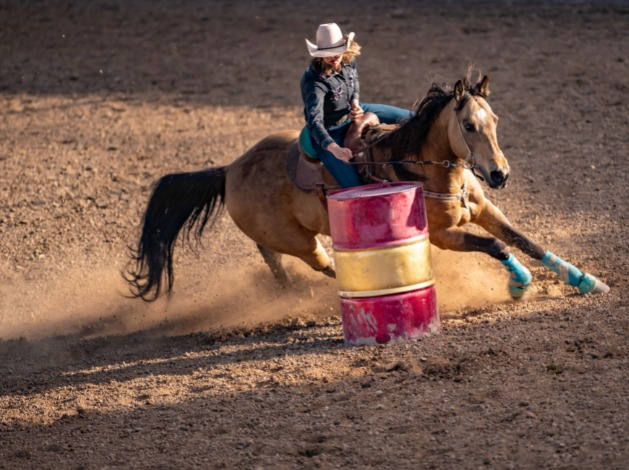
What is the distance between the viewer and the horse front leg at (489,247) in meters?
6.52

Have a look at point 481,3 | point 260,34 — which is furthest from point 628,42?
point 260,34

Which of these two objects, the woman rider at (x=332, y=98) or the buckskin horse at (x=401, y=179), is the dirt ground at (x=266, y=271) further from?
the woman rider at (x=332, y=98)

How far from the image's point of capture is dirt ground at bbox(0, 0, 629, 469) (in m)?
5.12

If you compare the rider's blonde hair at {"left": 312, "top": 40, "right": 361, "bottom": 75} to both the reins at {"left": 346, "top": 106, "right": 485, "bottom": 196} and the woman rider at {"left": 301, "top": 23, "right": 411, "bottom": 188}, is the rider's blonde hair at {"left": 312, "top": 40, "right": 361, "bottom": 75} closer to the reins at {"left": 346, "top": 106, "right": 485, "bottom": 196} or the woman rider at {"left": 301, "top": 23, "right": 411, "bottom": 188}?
the woman rider at {"left": 301, "top": 23, "right": 411, "bottom": 188}

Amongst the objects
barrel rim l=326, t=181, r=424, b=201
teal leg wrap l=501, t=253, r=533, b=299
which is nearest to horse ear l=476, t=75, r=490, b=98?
barrel rim l=326, t=181, r=424, b=201

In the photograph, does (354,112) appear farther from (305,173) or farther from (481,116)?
(481,116)

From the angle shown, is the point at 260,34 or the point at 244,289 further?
the point at 260,34

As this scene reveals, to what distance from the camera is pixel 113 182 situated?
1049 centimetres

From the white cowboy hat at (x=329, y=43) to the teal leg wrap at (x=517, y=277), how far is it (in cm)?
179

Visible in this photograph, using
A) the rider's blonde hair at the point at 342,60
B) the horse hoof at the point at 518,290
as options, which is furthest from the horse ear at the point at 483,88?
the horse hoof at the point at 518,290

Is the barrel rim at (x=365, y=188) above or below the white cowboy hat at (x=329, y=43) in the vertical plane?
below

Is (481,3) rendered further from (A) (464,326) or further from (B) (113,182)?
(A) (464,326)

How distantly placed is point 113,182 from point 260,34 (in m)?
4.92

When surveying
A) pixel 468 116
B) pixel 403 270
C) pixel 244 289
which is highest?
pixel 468 116
